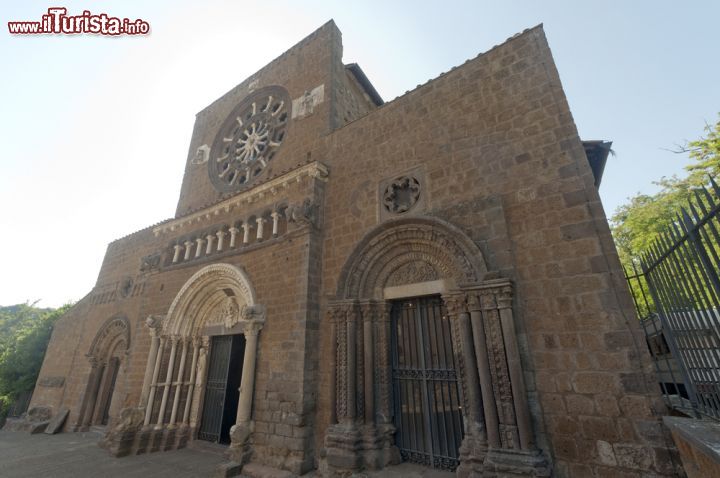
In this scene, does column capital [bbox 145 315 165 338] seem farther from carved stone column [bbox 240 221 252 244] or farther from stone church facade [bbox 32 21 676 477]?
carved stone column [bbox 240 221 252 244]

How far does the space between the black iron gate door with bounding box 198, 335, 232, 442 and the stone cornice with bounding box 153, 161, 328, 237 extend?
3.35 m

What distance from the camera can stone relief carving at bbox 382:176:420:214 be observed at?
5957mm

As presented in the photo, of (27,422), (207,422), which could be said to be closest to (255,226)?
(207,422)

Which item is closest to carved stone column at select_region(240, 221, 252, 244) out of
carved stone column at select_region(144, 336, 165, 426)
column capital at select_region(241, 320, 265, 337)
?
column capital at select_region(241, 320, 265, 337)

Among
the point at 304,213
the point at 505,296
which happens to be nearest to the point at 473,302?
the point at 505,296

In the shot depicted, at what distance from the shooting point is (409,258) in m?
5.70

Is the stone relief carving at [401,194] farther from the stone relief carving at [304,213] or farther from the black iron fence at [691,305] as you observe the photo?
the black iron fence at [691,305]

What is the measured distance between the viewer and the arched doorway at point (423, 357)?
164 inches

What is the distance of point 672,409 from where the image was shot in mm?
3439

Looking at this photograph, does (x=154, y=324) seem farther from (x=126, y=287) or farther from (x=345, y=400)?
(x=345, y=400)

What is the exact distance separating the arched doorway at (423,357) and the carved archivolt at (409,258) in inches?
0.7

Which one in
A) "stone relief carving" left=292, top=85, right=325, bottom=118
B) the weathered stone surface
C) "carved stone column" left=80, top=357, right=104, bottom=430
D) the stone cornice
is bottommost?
the weathered stone surface

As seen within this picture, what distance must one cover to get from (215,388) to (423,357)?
549cm

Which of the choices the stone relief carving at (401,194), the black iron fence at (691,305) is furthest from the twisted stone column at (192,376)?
the black iron fence at (691,305)
